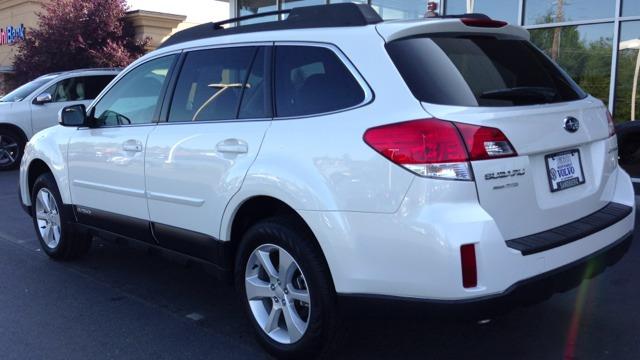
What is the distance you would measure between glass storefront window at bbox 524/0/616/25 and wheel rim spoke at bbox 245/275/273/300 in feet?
24.3

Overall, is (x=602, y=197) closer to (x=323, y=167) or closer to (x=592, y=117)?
(x=592, y=117)

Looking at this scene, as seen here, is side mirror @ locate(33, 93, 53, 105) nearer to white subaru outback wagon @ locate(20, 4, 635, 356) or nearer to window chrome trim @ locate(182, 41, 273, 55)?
white subaru outback wagon @ locate(20, 4, 635, 356)

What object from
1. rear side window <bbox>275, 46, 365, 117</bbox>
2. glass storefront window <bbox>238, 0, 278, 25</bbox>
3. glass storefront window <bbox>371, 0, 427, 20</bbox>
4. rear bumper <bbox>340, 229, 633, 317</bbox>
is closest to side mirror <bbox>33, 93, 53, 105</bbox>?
glass storefront window <bbox>238, 0, 278, 25</bbox>

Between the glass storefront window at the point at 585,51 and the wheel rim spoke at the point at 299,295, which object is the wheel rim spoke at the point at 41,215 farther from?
the glass storefront window at the point at 585,51

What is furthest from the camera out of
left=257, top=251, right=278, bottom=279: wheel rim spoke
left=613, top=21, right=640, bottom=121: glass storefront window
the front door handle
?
left=613, top=21, right=640, bottom=121: glass storefront window

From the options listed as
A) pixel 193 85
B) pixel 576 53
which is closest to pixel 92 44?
pixel 576 53

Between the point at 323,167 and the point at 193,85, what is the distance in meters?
1.48

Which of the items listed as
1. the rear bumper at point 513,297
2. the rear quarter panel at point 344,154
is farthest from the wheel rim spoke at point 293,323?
the rear quarter panel at point 344,154

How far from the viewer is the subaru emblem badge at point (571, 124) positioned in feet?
10.2

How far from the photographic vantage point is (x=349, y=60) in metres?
3.10

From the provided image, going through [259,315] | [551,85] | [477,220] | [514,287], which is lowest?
[259,315]

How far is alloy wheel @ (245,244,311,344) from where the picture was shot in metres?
3.25

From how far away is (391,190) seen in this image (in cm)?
273

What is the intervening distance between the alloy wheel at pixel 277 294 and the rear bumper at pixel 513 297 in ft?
1.31
